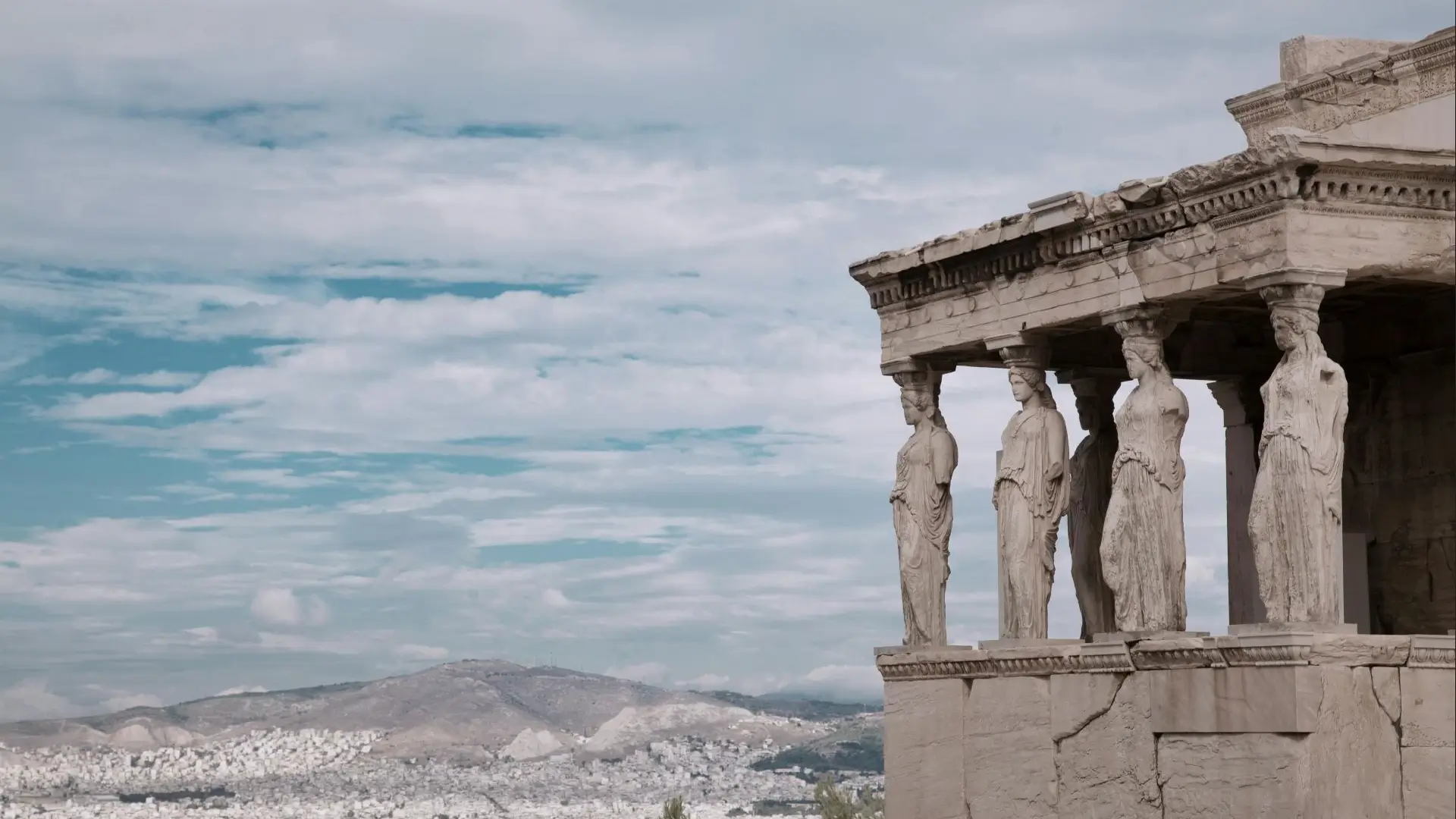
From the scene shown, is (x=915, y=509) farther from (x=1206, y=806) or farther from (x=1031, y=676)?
(x=1206, y=806)

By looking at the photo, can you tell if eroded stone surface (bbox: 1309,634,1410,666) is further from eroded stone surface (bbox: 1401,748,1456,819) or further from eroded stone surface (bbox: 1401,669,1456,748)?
eroded stone surface (bbox: 1401,748,1456,819)

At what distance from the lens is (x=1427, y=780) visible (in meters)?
13.9

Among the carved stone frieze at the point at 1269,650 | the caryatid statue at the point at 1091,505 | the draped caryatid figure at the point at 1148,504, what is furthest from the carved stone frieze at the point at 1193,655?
the caryatid statue at the point at 1091,505

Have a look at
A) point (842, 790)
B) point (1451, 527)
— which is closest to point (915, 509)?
point (1451, 527)

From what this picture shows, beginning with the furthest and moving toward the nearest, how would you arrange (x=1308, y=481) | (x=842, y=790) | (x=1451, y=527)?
(x=842, y=790) < (x=1451, y=527) < (x=1308, y=481)

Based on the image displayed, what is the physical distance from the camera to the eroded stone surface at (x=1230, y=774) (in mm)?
13633

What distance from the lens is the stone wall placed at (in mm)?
13617

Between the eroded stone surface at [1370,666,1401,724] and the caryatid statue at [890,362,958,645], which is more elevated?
the caryatid statue at [890,362,958,645]

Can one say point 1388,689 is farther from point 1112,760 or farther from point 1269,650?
point 1112,760

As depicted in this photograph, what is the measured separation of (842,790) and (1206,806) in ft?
81.9

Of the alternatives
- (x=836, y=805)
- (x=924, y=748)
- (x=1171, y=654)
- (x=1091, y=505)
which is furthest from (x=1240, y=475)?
(x=836, y=805)

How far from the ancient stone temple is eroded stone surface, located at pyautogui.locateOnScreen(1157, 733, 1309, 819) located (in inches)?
0.7

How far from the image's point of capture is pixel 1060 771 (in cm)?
1560

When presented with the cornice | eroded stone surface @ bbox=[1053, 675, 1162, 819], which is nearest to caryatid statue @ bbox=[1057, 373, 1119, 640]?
the cornice
